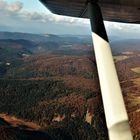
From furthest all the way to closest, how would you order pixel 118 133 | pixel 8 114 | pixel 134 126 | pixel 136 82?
pixel 136 82, pixel 8 114, pixel 134 126, pixel 118 133

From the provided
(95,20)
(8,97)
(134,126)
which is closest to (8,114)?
(8,97)

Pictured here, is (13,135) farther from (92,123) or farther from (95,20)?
(95,20)

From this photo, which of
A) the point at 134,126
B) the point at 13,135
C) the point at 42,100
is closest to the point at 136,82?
the point at 42,100

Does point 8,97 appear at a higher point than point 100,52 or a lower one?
lower

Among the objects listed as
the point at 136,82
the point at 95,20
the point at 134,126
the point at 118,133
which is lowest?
the point at 136,82

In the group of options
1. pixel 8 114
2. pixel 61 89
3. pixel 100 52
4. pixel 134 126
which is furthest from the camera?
pixel 61 89

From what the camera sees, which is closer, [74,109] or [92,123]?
[92,123]
